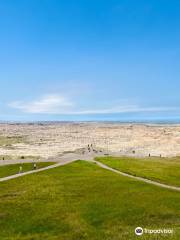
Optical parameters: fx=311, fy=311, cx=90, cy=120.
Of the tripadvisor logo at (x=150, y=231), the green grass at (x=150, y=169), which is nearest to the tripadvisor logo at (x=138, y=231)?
the tripadvisor logo at (x=150, y=231)

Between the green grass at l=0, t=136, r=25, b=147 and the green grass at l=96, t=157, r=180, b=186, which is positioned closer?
the green grass at l=96, t=157, r=180, b=186

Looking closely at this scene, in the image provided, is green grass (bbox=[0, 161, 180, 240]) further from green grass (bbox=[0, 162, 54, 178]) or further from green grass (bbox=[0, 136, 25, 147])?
green grass (bbox=[0, 136, 25, 147])

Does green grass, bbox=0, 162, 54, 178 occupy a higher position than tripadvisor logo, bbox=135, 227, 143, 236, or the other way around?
green grass, bbox=0, 162, 54, 178

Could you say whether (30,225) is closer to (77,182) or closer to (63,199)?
(63,199)

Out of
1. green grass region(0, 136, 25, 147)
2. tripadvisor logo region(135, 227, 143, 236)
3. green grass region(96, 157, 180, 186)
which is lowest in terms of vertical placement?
tripadvisor logo region(135, 227, 143, 236)

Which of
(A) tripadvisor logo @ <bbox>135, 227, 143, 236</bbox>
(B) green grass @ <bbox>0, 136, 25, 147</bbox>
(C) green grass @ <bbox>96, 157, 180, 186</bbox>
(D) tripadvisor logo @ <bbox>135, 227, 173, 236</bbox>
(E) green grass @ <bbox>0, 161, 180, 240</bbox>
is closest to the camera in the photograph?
(D) tripadvisor logo @ <bbox>135, 227, 173, 236</bbox>

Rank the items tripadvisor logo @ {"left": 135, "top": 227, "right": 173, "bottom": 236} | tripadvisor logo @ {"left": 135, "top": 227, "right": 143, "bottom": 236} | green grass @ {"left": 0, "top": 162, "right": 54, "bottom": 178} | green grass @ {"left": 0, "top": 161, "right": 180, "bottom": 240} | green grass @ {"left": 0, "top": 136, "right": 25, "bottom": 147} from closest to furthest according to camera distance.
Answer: tripadvisor logo @ {"left": 135, "top": 227, "right": 173, "bottom": 236} < tripadvisor logo @ {"left": 135, "top": 227, "right": 143, "bottom": 236} < green grass @ {"left": 0, "top": 161, "right": 180, "bottom": 240} < green grass @ {"left": 0, "top": 162, "right": 54, "bottom": 178} < green grass @ {"left": 0, "top": 136, "right": 25, "bottom": 147}

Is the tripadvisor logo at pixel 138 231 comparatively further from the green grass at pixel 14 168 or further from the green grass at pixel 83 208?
the green grass at pixel 14 168

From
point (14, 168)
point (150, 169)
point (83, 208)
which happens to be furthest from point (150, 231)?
point (14, 168)

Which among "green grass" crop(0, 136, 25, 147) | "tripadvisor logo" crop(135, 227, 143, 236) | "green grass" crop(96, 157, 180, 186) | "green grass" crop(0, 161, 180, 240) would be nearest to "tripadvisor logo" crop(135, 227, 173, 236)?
"tripadvisor logo" crop(135, 227, 143, 236)
